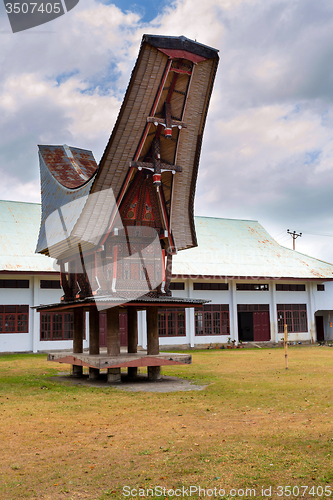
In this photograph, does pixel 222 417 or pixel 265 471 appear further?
pixel 222 417

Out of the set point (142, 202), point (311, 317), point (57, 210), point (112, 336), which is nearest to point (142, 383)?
point (112, 336)

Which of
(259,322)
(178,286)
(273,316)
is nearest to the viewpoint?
(178,286)

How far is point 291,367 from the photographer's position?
605 inches

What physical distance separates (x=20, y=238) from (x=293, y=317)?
19.0 meters

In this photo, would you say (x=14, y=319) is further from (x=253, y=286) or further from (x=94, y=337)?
(x=253, y=286)

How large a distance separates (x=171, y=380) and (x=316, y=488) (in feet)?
27.6

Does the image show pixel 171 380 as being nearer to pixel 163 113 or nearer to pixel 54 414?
pixel 54 414

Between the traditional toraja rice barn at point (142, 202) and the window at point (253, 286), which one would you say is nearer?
the traditional toraja rice barn at point (142, 202)

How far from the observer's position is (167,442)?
604 centimetres

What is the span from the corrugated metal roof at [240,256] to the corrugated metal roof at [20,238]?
27.0ft

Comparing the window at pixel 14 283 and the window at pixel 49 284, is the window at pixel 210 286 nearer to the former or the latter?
the window at pixel 49 284

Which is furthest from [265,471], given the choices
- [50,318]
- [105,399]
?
[50,318]

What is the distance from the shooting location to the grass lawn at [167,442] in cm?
454

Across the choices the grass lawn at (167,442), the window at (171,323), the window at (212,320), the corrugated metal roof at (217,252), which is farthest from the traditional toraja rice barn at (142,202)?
the window at (212,320)
